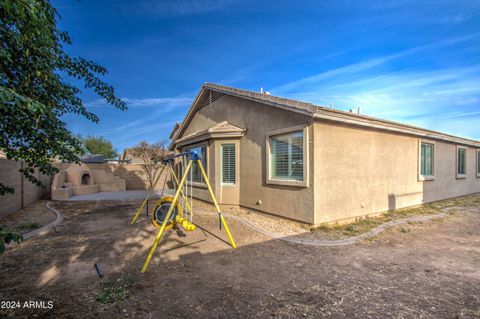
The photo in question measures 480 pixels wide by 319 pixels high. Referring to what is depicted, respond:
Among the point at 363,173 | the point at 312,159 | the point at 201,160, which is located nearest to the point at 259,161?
the point at 312,159

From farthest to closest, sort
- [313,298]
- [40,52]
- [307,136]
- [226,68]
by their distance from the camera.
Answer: [226,68] → [307,136] → [313,298] → [40,52]

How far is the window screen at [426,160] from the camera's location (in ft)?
36.7

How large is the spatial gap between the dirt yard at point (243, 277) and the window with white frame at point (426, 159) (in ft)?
17.7

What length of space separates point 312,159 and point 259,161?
2619mm

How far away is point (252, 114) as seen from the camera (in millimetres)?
9531

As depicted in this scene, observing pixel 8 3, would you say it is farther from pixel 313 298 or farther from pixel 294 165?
pixel 294 165

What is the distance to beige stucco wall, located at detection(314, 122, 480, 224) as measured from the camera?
7074 millimetres

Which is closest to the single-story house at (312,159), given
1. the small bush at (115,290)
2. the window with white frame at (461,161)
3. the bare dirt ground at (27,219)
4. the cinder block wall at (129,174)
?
the window with white frame at (461,161)

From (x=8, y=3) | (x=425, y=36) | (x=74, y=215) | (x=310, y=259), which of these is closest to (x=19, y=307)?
(x=8, y=3)

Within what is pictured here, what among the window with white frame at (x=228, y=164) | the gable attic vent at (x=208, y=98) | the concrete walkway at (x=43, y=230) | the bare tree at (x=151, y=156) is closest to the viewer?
the concrete walkway at (x=43, y=230)

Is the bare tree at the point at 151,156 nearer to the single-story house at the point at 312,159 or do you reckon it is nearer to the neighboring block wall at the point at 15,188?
the neighboring block wall at the point at 15,188

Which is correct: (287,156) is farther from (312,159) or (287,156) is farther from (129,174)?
(129,174)

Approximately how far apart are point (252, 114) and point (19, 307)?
8.35 meters

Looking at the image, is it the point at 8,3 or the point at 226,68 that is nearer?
the point at 8,3
